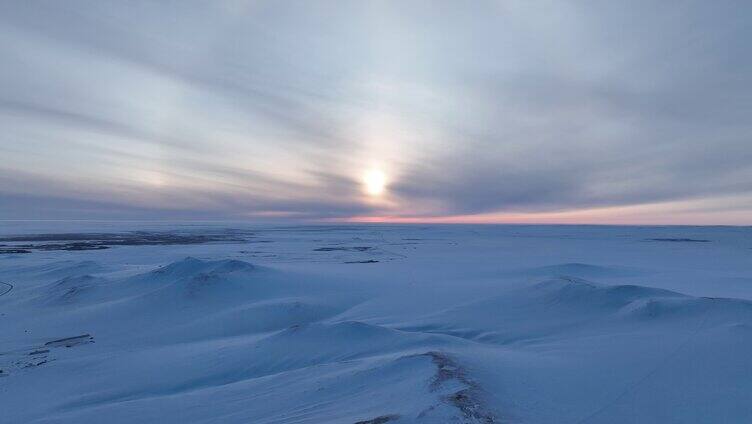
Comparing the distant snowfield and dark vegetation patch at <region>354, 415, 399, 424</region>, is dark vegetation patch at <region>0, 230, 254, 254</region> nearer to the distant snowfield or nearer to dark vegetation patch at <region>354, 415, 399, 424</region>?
the distant snowfield

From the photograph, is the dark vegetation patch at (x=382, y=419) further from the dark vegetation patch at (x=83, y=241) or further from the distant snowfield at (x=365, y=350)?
the dark vegetation patch at (x=83, y=241)

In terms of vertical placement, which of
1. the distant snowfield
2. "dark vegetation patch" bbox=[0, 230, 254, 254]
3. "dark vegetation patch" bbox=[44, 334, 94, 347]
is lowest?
"dark vegetation patch" bbox=[44, 334, 94, 347]

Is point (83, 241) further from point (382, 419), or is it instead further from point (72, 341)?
point (382, 419)

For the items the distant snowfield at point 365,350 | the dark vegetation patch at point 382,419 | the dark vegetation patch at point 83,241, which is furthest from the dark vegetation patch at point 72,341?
the dark vegetation patch at point 83,241

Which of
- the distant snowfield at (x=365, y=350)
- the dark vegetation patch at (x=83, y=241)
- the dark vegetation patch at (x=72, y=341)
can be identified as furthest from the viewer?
the dark vegetation patch at (x=83, y=241)

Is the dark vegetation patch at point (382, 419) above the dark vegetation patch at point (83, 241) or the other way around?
the other way around

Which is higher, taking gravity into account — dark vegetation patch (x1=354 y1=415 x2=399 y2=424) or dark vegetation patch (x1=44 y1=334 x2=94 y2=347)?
dark vegetation patch (x1=354 y1=415 x2=399 y2=424)

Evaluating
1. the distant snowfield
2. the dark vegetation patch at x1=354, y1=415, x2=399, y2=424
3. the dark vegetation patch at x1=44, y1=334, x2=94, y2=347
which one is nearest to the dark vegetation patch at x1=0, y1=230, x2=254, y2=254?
the distant snowfield

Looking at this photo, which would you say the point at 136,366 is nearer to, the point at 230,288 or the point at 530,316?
the point at 230,288

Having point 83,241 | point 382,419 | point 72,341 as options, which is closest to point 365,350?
point 382,419

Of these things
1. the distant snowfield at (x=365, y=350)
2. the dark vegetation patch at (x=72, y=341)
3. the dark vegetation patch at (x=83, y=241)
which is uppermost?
the dark vegetation patch at (x=83, y=241)

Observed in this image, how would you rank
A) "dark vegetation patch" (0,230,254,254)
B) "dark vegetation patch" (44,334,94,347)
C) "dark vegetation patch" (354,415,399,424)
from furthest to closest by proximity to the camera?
"dark vegetation patch" (0,230,254,254)
"dark vegetation patch" (44,334,94,347)
"dark vegetation patch" (354,415,399,424)
